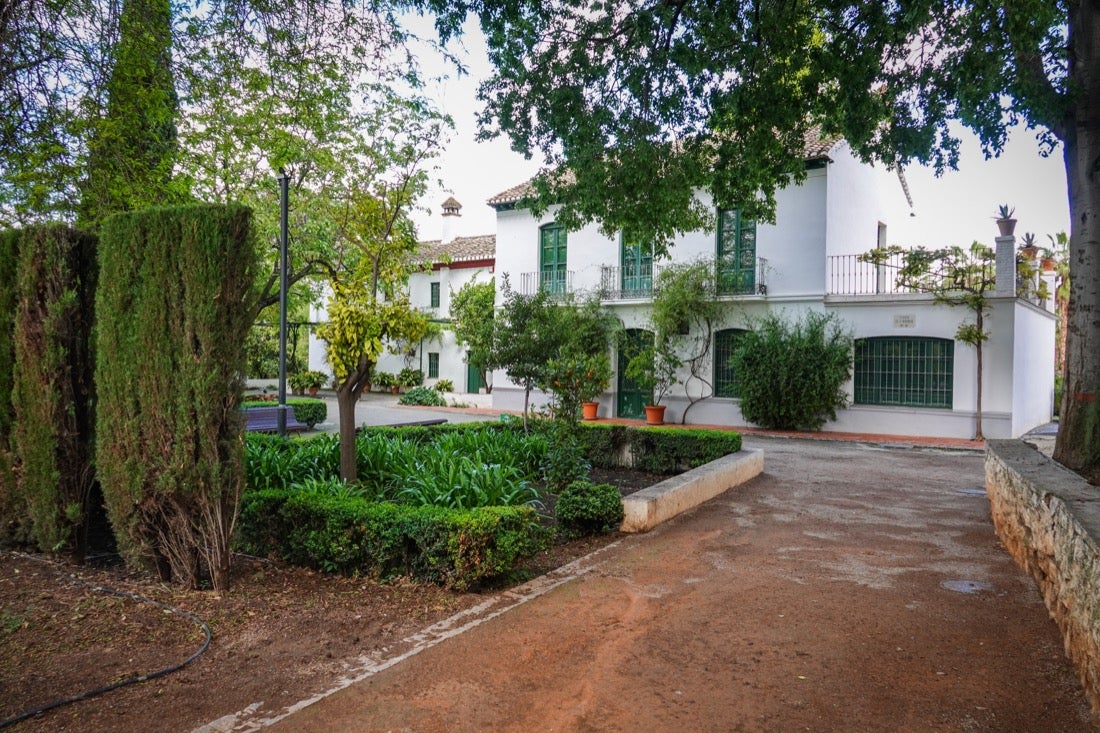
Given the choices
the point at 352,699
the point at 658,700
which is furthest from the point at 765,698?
the point at 352,699

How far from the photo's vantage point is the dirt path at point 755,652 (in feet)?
10.8

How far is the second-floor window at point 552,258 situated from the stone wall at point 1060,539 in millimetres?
16594

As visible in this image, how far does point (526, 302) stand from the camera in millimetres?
14852

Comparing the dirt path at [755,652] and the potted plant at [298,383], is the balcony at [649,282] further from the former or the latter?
the potted plant at [298,383]

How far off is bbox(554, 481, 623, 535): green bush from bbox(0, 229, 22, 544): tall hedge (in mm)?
4693

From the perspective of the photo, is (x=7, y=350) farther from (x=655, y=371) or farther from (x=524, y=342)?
(x=655, y=371)

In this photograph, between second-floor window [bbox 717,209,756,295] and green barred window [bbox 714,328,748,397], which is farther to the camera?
green barred window [bbox 714,328,748,397]

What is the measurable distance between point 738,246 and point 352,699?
18.4 metres

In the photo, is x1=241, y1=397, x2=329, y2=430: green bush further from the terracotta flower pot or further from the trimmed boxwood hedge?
the trimmed boxwood hedge

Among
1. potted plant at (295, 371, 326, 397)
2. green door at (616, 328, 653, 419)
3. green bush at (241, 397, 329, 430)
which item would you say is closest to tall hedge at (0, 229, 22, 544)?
green bush at (241, 397, 329, 430)

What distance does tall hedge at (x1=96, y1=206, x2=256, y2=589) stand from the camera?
463cm

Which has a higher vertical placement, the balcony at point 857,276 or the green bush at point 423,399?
the balcony at point 857,276

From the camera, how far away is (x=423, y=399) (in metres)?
26.4

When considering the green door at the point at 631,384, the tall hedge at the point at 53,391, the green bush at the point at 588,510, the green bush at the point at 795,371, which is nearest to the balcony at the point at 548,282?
the green door at the point at 631,384
